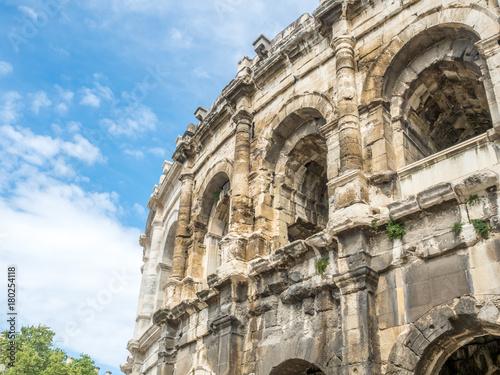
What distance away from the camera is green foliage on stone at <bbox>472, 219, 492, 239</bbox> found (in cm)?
609

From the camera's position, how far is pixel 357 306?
6.75m

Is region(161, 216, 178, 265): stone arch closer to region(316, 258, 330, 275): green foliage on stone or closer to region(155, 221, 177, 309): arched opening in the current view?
region(155, 221, 177, 309): arched opening

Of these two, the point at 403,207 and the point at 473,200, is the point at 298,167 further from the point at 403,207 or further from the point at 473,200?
the point at 473,200

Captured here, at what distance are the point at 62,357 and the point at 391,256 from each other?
18.3 metres

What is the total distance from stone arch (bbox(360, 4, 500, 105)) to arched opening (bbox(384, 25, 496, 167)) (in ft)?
0.34

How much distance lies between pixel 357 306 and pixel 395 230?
1.17m

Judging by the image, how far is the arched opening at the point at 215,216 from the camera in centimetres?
1215

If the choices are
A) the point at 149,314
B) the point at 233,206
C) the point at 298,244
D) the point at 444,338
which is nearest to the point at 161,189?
the point at 149,314

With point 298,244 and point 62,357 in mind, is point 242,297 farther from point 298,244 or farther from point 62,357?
point 62,357

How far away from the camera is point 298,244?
8109 millimetres

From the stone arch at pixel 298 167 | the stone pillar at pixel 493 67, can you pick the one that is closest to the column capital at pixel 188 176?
the stone arch at pixel 298 167

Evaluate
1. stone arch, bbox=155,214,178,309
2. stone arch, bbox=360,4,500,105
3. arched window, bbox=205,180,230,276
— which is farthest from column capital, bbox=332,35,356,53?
stone arch, bbox=155,214,178,309

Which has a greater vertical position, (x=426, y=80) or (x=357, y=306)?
(x=426, y=80)

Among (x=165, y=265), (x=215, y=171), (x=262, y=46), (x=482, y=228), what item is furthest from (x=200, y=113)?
(x=482, y=228)
